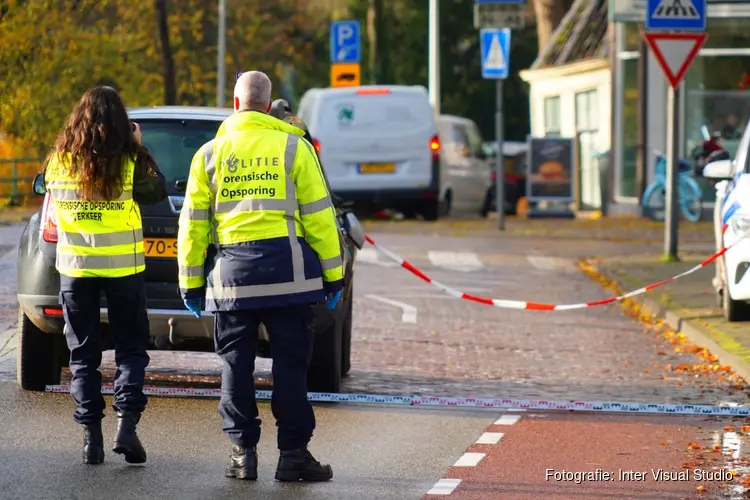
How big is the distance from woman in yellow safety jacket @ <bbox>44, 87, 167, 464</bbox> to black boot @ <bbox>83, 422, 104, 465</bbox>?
0.15ft

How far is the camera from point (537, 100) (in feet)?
132

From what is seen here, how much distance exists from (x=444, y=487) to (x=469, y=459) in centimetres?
76

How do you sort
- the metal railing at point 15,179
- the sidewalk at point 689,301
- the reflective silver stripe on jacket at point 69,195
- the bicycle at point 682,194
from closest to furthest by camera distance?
the reflective silver stripe on jacket at point 69,195 → the sidewalk at point 689,301 → the bicycle at point 682,194 → the metal railing at point 15,179

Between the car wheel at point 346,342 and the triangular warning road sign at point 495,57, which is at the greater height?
the triangular warning road sign at point 495,57

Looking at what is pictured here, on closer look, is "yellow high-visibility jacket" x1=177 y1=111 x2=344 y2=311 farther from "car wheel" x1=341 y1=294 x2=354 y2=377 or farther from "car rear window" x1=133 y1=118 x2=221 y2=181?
"car wheel" x1=341 y1=294 x2=354 y2=377

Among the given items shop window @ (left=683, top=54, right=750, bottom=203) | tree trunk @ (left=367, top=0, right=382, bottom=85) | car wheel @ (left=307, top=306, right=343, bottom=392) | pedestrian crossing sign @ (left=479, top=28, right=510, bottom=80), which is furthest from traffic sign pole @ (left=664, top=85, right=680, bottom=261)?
tree trunk @ (left=367, top=0, right=382, bottom=85)

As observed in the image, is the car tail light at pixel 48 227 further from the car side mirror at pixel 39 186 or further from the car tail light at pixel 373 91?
the car tail light at pixel 373 91

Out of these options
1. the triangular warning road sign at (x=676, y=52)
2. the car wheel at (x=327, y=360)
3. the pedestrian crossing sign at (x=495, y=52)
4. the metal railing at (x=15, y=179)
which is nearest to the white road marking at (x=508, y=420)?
the car wheel at (x=327, y=360)

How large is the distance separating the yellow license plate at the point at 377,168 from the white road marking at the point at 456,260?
17.2 feet

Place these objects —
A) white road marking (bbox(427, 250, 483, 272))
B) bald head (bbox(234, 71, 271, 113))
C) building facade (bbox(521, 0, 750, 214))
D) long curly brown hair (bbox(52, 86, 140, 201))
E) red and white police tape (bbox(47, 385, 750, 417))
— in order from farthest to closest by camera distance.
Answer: building facade (bbox(521, 0, 750, 214)) → white road marking (bbox(427, 250, 483, 272)) → red and white police tape (bbox(47, 385, 750, 417)) → long curly brown hair (bbox(52, 86, 140, 201)) → bald head (bbox(234, 71, 271, 113))

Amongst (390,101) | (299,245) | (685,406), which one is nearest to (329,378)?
(685,406)

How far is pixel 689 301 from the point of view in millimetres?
16047

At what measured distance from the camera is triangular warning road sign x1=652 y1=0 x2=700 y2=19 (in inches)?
734

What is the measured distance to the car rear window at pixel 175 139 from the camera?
405 inches
